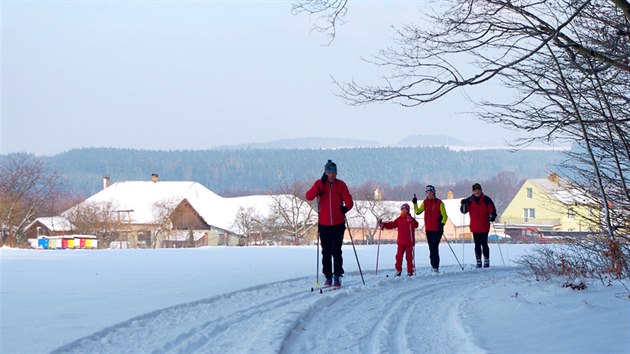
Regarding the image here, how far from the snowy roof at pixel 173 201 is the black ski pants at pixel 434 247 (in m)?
58.5

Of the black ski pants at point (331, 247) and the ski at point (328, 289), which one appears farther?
the black ski pants at point (331, 247)

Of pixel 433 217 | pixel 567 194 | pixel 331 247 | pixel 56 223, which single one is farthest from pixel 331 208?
pixel 56 223

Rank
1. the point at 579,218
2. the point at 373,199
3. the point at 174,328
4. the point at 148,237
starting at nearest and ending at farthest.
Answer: the point at 174,328
the point at 579,218
the point at 148,237
the point at 373,199

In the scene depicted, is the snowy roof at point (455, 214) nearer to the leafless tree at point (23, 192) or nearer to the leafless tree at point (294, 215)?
the leafless tree at point (294, 215)

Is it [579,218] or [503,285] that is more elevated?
[579,218]

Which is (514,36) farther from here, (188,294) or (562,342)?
(188,294)

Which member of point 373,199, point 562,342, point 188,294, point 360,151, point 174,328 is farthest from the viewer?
point 360,151

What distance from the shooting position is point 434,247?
18703mm

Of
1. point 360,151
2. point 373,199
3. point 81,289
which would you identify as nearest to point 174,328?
point 81,289

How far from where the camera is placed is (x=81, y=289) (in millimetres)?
13086

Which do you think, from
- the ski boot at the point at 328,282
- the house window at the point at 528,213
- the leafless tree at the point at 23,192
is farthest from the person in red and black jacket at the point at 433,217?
the house window at the point at 528,213

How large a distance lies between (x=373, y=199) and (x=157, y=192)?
20.5 metres

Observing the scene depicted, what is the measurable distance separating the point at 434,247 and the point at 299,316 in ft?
28.8

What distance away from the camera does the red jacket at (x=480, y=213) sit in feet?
68.5
